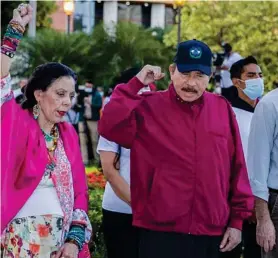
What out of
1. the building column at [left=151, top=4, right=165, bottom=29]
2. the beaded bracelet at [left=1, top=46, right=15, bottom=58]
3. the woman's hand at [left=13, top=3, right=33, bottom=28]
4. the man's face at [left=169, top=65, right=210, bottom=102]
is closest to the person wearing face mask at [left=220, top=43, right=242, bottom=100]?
the man's face at [left=169, top=65, right=210, bottom=102]

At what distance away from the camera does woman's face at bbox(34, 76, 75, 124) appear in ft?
11.7

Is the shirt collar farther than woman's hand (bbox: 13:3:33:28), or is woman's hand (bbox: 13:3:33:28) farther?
the shirt collar

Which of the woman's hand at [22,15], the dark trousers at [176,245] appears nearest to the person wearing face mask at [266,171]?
the dark trousers at [176,245]

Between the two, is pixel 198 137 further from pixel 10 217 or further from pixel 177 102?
pixel 10 217

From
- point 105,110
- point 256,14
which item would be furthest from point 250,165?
point 256,14

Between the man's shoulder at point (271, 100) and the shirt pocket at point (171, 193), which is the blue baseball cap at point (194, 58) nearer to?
the shirt pocket at point (171, 193)

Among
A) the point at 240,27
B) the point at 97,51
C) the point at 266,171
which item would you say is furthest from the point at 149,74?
the point at 97,51

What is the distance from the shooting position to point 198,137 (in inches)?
140

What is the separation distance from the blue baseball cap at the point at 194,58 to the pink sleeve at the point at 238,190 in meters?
0.32

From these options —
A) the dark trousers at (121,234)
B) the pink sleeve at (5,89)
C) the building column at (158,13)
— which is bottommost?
the dark trousers at (121,234)

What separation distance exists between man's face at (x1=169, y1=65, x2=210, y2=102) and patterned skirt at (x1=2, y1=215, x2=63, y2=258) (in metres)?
0.91

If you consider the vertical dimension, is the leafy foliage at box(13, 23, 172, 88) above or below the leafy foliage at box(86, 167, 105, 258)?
above

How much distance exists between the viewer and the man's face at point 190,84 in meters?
3.59

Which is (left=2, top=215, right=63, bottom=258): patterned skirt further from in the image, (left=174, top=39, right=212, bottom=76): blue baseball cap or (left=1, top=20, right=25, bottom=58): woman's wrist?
(left=174, top=39, right=212, bottom=76): blue baseball cap
